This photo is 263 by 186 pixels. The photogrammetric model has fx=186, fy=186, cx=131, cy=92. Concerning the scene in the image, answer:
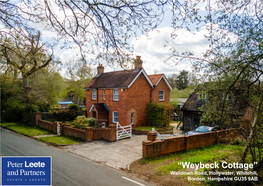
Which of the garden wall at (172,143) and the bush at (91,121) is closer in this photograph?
the garden wall at (172,143)

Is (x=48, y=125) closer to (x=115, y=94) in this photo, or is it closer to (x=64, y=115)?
(x=64, y=115)

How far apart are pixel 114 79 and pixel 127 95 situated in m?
3.98

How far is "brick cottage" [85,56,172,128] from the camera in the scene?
21.8m

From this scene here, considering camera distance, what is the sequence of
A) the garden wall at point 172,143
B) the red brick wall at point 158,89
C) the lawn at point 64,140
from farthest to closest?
the red brick wall at point 158,89
the lawn at point 64,140
the garden wall at point 172,143

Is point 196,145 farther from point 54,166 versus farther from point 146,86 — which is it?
point 146,86

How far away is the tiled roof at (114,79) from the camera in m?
22.3

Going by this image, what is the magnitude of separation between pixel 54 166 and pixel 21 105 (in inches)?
733

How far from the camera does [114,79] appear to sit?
80.0 ft

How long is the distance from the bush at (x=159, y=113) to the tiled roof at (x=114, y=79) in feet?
14.0

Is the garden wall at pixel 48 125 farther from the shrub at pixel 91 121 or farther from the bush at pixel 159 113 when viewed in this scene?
→ the bush at pixel 159 113

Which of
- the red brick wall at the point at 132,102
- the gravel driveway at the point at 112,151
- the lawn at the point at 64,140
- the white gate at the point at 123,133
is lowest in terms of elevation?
the gravel driveway at the point at 112,151

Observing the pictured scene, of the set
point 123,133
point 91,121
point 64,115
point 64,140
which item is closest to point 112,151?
point 123,133

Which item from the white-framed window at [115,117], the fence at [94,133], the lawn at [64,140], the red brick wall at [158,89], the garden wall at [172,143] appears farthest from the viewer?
the red brick wall at [158,89]

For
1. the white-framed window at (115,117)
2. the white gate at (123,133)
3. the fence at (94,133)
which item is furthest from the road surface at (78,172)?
the white-framed window at (115,117)
